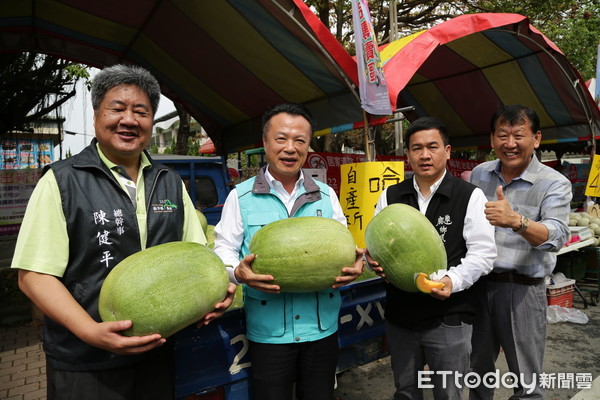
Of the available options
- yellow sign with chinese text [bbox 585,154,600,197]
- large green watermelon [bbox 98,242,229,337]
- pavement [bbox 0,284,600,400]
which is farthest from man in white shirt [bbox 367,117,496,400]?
yellow sign with chinese text [bbox 585,154,600,197]

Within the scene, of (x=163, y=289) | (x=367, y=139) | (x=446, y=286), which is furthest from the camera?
(x=367, y=139)

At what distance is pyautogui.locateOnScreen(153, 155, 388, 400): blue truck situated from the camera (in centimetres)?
204

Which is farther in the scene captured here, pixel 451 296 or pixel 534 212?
pixel 534 212

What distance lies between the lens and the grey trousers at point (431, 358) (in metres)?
2.21

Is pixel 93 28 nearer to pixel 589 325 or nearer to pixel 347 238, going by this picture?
pixel 347 238

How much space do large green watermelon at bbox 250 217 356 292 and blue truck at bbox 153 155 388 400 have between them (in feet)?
1.57

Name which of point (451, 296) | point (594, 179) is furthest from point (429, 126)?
point (594, 179)

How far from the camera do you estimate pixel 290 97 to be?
517 centimetres

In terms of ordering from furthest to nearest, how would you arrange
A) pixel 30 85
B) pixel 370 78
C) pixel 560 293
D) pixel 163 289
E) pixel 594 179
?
pixel 30 85 → pixel 594 179 → pixel 560 293 → pixel 370 78 → pixel 163 289

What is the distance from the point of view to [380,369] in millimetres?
4402

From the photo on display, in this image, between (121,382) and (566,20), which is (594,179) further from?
(566,20)

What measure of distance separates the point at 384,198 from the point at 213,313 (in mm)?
1412

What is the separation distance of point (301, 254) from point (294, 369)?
68 centimetres

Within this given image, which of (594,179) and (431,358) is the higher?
(594,179)
